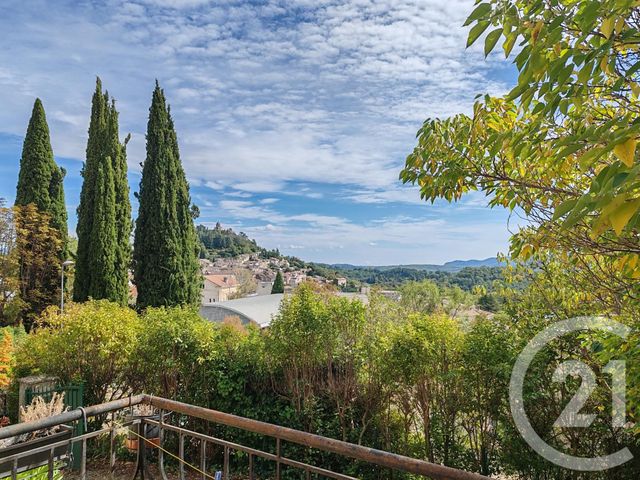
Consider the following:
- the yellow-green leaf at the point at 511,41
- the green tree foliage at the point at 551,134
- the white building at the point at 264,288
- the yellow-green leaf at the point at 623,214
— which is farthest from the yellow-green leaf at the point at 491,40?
the white building at the point at 264,288

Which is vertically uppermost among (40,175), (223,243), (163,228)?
(223,243)

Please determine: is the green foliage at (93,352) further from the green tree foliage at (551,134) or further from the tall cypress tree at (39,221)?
the tall cypress tree at (39,221)

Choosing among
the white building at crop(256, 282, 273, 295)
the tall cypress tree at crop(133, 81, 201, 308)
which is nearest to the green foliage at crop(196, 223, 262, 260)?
the white building at crop(256, 282, 273, 295)

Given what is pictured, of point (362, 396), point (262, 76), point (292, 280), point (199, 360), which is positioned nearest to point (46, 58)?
point (262, 76)

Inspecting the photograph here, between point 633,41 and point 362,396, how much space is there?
4706 mm

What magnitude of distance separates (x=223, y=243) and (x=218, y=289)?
90.0 feet

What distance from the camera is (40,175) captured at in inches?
614

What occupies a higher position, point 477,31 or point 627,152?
point 477,31

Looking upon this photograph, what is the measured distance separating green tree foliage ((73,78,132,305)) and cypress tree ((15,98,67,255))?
72.5 inches

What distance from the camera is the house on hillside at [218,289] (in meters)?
41.5

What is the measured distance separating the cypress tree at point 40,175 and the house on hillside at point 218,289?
25.2 metres

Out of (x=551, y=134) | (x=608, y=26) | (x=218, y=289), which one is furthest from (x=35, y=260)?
(x=218, y=289)

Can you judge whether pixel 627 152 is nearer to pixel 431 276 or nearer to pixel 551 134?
pixel 551 134

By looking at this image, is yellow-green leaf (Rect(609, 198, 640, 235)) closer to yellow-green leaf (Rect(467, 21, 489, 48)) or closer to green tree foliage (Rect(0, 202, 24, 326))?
yellow-green leaf (Rect(467, 21, 489, 48))
